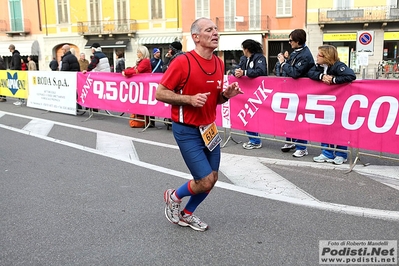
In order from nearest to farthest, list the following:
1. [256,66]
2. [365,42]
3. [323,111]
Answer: [323,111], [256,66], [365,42]

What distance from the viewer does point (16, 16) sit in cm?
3931

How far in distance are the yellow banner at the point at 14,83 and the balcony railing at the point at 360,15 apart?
74.7 ft

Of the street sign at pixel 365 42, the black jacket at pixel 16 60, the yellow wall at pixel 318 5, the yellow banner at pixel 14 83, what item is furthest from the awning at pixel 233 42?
the yellow banner at pixel 14 83

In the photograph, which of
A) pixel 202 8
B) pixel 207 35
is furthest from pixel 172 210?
pixel 202 8

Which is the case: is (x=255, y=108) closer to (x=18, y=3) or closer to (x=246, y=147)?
(x=246, y=147)

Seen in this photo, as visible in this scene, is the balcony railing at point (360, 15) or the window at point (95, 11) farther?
the window at point (95, 11)

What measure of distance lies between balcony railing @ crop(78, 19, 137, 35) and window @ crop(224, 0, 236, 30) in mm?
7742

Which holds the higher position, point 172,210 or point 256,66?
point 256,66

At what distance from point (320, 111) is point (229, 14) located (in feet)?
91.6

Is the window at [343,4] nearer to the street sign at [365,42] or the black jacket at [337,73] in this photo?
the street sign at [365,42]

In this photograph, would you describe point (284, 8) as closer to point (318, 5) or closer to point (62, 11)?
point (318, 5)

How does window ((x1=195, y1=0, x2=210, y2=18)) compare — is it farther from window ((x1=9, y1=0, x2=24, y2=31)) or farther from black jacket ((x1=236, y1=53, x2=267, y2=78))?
black jacket ((x1=236, y1=53, x2=267, y2=78))

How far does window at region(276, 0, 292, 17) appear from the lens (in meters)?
31.6

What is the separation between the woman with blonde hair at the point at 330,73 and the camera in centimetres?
606
